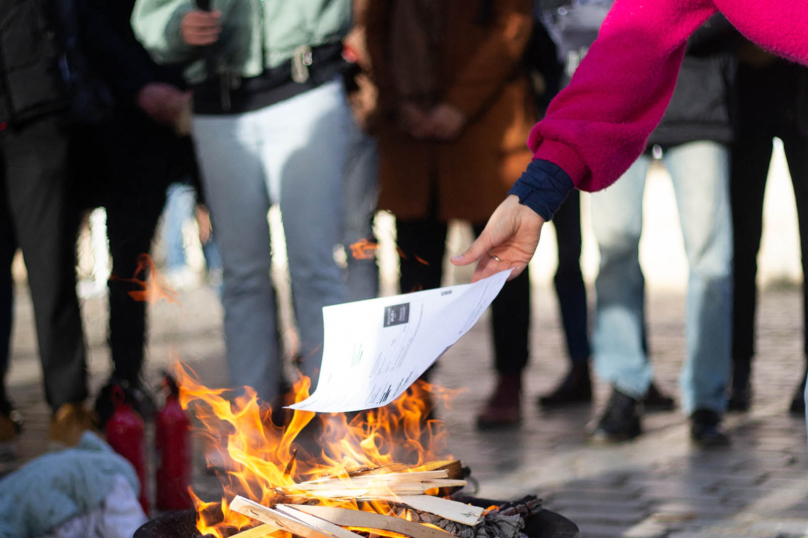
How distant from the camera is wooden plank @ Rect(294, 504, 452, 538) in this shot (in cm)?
151

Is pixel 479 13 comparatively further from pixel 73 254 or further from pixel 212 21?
pixel 73 254

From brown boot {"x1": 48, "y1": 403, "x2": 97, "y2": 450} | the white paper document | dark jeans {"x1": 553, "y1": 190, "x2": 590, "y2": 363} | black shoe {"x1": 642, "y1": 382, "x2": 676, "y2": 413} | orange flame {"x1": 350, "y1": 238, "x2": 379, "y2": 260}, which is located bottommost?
black shoe {"x1": 642, "y1": 382, "x2": 676, "y2": 413}

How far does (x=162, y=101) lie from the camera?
389 centimetres

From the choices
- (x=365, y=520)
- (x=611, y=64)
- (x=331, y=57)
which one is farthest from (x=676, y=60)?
(x=331, y=57)

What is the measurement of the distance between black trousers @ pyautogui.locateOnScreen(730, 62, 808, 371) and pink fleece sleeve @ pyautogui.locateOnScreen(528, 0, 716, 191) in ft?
6.71

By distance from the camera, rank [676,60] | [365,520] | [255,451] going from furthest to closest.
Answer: [255,451]
[676,60]
[365,520]

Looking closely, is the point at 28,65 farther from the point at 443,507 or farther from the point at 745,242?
the point at 745,242

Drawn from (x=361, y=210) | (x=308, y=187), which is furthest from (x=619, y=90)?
(x=361, y=210)

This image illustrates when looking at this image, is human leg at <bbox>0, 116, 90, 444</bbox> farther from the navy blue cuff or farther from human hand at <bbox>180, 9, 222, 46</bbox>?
the navy blue cuff

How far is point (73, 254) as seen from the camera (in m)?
3.71

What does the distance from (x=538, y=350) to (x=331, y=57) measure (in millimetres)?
3258

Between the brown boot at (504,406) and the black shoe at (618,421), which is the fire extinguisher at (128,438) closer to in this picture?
the brown boot at (504,406)

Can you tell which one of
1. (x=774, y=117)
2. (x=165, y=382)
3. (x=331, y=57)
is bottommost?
(x=165, y=382)

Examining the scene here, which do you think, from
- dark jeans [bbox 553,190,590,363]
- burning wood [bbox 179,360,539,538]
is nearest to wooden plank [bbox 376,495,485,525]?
burning wood [bbox 179,360,539,538]
